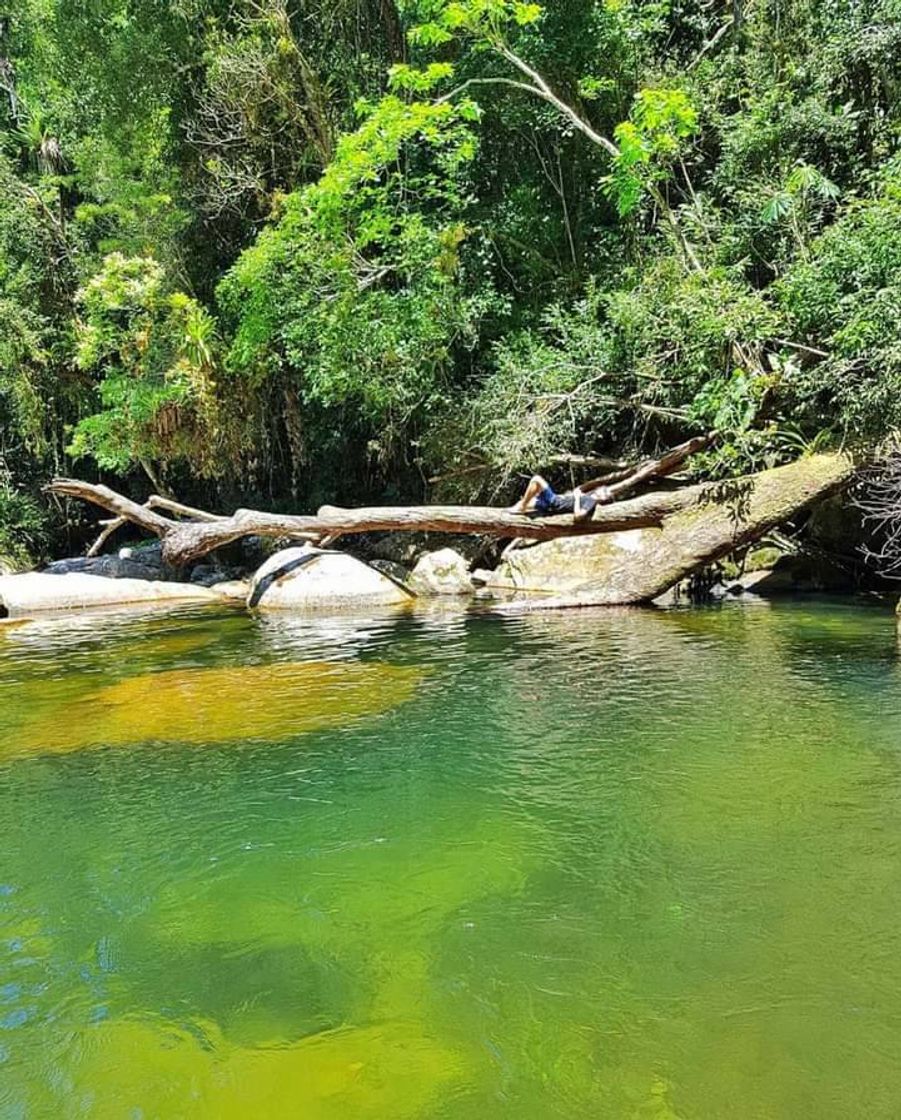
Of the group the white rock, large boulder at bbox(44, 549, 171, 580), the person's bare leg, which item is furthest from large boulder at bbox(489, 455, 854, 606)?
large boulder at bbox(44, 549, 171, 580)

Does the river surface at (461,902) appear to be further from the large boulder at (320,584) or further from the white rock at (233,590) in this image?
the white rock at (233,590)

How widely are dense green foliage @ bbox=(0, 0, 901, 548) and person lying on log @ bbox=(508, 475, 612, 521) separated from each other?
1762mm

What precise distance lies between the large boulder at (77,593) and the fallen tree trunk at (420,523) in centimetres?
318

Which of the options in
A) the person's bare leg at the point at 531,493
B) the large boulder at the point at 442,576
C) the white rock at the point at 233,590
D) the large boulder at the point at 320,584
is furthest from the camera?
the white rock at the point at 233,590

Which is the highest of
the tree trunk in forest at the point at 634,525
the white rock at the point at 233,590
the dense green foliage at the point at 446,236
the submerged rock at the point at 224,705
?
the dense green foliage at the point at 446,236

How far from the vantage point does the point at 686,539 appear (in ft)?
35.7

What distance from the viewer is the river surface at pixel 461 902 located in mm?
2342

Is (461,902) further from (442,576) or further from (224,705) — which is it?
(442,576)

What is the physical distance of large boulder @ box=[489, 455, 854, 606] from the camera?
10.4 m

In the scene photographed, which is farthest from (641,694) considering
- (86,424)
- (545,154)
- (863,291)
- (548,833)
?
A: (86,424)

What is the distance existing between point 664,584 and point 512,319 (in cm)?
608

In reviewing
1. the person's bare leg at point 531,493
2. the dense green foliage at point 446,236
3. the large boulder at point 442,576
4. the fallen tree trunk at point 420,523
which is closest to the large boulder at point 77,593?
the fallen tree trunk at point 420,523

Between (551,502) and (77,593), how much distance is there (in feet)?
27.2

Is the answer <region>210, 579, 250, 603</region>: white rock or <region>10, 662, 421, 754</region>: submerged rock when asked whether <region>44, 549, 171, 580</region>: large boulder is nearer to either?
<region>210, 579, 250, 603</region>: white rock
